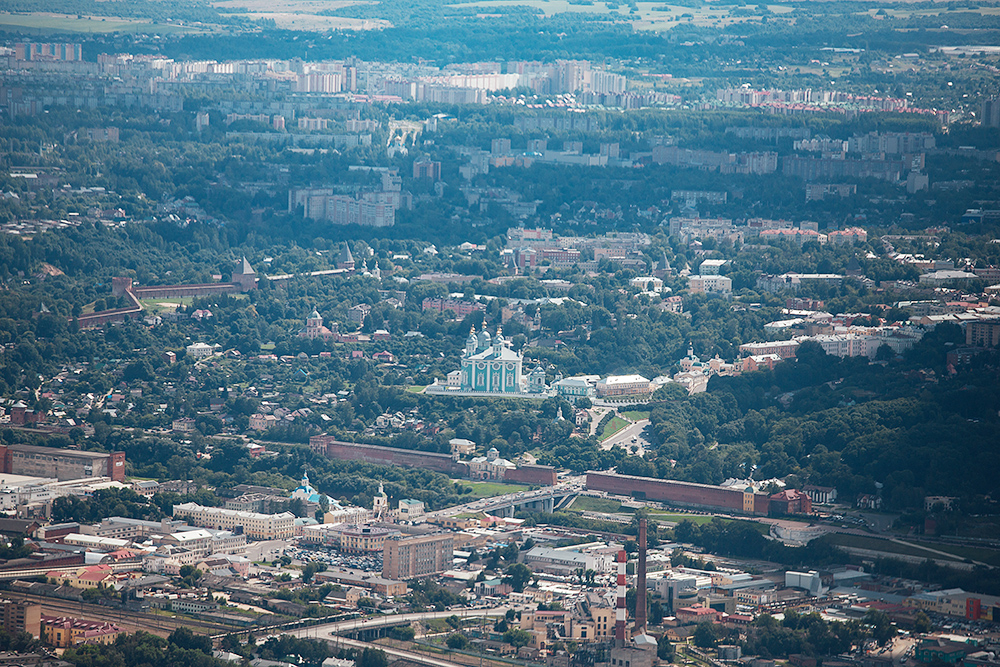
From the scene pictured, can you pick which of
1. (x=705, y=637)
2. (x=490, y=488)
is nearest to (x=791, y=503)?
(x=490, y=488)

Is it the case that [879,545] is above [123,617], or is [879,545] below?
above

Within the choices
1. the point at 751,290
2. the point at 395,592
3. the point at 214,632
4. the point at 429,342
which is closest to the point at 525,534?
the point at 395,592

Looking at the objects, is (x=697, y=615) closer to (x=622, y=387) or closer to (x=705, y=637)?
(x=705, y=637)

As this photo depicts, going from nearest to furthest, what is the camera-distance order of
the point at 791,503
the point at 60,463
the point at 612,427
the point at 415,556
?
the point at 415,556, the point at 791,503, the point at 60,463, the point at 612,427

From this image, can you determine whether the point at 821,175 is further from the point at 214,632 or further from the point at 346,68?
the point at 214,632

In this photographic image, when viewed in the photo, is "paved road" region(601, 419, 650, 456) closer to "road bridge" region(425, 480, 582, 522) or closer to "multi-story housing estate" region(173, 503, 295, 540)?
"road bridge" region(425, 480, 582, 522)

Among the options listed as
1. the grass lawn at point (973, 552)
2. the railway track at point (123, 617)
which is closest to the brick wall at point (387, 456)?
the grass lawn at point (973, 552)

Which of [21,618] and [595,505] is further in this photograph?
Answer: [595,505]
